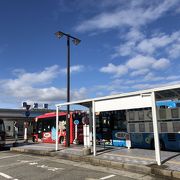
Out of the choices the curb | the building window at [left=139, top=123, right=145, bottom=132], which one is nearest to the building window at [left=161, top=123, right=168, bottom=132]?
the building window at [left=139, top=123, right=145, bottom=132]

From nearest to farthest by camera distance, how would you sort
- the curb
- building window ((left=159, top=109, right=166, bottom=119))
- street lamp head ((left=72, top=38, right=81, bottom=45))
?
the curb < building window ((left=159, top=109, right=166, bottom=119)) < street lamp head ((left=72, top=38, right=81, bottom=45))

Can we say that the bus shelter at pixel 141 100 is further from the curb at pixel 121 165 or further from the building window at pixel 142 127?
the building window at pixel 142 127

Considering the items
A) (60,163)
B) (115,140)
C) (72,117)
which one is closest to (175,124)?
(115,140)

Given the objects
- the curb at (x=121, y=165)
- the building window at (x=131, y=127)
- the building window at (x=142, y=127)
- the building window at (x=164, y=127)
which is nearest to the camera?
the curb at (x=121, y=165)

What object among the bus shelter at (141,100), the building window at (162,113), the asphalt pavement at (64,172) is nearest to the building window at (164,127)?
the building window at (162,113)

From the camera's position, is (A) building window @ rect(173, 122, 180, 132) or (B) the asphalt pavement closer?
(B) the asphalt pavement

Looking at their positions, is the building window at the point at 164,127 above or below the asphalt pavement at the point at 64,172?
above

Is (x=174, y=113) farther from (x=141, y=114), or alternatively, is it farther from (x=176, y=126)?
(x=141, y=114)

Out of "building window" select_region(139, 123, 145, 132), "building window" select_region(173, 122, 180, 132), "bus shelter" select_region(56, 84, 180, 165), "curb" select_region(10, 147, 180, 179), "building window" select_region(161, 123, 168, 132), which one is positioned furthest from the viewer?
"building window" select_region(139, 123, 145, 132)

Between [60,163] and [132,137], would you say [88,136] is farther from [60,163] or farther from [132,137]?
[60,163]

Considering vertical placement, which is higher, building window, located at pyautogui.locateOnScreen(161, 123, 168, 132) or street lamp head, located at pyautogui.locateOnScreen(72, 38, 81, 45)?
street lamp head, located at pyautogui.locateOnScreen(72, 38, 81, 45)

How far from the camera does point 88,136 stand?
56.6 ft

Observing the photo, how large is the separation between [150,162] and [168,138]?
3957mm

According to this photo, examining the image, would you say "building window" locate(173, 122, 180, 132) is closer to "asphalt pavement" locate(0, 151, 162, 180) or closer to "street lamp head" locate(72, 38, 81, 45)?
"asphalt pavement" locate(0, 151, 162, 180)
